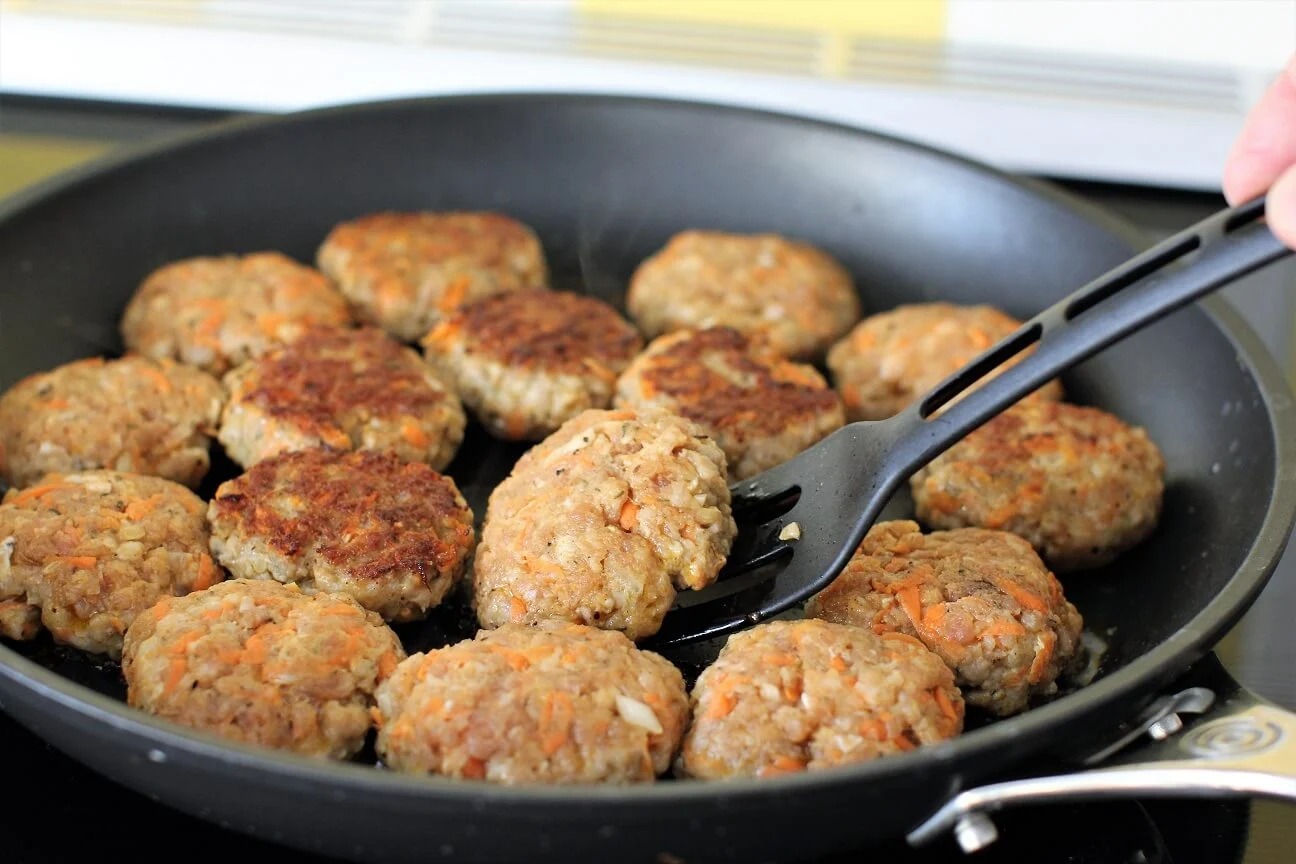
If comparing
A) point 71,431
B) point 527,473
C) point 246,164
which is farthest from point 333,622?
point 246,164

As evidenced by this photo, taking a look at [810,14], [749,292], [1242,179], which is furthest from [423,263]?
[1242,179]

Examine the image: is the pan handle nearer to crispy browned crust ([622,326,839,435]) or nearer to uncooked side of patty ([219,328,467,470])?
crispy browned crust ([622,326,839,435])

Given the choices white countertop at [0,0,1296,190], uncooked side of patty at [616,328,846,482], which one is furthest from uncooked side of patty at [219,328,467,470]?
white countertop at [0,0,1296,190]

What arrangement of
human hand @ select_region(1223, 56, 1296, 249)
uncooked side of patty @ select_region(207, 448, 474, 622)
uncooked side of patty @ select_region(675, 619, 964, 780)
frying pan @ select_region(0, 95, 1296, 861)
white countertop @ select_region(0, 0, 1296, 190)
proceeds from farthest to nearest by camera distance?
1. white countertop @ select_region(0, 0, 1296, 190)
2. uncooked side of patty @ select_region(207, 448, 474, 622)
3. human hand @ select_region(1223, 56, 1296, 249)
4. uncooked side of patty @ select_region(675, 619, 964, 780)
5. frying pan @ select_region(0, 95, 1296, 861)

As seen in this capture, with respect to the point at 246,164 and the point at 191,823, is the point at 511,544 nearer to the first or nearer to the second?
the point at 191,823

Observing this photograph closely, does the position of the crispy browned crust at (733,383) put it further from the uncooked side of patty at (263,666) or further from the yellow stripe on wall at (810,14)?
the yellow stripe on wall at (810,14)

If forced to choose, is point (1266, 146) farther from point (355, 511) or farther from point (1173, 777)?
point (355, 511)
